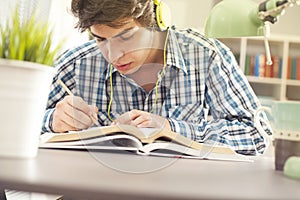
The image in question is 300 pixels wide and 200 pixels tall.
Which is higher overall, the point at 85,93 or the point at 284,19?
the point at 284,19

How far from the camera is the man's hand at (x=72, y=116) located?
3.47 ft

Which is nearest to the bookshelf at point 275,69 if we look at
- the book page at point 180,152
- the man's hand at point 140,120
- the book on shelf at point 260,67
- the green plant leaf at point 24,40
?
the book on shelf at point 260,67

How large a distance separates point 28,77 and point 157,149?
34 centimetres

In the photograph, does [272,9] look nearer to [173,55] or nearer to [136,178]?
[136,178]

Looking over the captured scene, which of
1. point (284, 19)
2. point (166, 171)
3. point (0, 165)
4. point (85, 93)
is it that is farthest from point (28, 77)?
point (284, 19)

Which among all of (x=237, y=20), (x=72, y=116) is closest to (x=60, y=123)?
(x=72, y=116)

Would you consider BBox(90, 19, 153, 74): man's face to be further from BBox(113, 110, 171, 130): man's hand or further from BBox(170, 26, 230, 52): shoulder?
BBox(113, 110, 171, 130): man's hand

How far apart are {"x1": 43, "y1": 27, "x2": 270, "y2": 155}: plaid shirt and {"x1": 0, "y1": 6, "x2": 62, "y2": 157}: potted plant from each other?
2.64 feet

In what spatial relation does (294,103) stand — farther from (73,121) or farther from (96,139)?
(73,121)

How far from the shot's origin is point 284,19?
3984 mm

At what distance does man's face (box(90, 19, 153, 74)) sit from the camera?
141 centimetres

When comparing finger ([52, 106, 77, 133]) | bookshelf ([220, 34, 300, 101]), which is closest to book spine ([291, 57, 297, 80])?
bookshelf ([220, 34, 300, 101])

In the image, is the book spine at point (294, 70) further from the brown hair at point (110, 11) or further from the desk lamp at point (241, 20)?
the desk lamp at point (241, 20)

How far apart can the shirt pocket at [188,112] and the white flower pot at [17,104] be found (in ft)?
3.10
